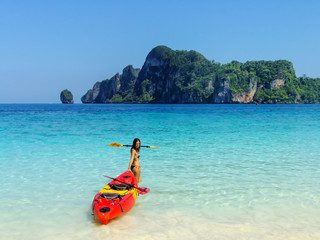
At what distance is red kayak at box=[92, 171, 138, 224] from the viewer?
6.30 meters

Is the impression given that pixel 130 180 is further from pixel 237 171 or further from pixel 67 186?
pixel 237 171

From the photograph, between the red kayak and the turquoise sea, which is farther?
the red kayak

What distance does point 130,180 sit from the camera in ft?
27.1

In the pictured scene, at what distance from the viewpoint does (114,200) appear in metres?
6.67

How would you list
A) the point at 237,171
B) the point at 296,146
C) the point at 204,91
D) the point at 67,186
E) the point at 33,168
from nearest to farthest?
1. the point at 67,186
2. the point at 237,171
3. the point at 33,168
4. the point at 296,146
5. the point at 204,91

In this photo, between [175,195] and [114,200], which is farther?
[175,195]

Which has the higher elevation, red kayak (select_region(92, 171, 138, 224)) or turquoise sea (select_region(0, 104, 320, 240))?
red kayak (select_region(92, 171, 138, 224))

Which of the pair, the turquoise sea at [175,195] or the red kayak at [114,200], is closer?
the turquoise sea at [175,195]

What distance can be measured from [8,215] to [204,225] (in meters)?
4.24

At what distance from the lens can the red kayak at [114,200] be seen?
630 centimetres

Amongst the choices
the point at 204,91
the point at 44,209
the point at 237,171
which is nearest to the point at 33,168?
the point at 44,209

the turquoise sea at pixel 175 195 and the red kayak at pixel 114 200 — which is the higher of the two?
the red kayak at pixel 114 200

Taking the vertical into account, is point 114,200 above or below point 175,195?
above

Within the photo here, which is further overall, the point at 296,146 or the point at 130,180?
the point at 296,146
